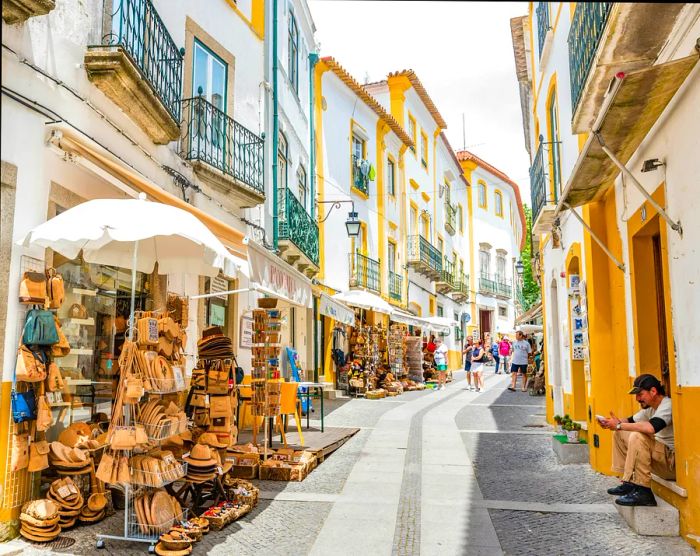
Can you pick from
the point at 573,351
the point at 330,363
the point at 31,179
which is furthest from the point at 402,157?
the point at 31,179

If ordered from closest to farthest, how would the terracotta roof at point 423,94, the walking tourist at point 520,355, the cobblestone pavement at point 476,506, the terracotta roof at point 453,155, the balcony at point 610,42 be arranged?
the balcony at point 610,42 → the cobblestone pavement at point 476,506 → the walking tourist at point 520,355 → the terracotta roof at point 423,94 → the terracotta roof at point 453,155

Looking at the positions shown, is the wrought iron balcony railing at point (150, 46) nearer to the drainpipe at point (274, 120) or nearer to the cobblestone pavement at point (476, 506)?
the drainpipe at point (274, 120)

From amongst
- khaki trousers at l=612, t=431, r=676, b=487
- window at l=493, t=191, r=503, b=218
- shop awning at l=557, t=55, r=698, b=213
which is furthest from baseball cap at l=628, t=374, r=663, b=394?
window at l=493, t=191, r=503, b=218

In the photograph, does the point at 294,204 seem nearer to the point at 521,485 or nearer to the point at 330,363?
the point at 330,363

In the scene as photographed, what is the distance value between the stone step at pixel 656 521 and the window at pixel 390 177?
20658mm

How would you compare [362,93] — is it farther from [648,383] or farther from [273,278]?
[648,383]

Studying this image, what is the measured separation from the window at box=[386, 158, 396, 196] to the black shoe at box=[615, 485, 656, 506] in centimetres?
2048

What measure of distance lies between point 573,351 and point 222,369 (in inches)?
219

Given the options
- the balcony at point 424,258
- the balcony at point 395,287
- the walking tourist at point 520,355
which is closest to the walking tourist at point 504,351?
the balcony at point 424,258

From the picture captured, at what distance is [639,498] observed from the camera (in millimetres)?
5480

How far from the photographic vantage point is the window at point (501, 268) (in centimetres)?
4299

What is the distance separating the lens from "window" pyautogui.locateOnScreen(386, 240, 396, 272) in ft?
83.0

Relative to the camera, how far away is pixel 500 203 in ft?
143

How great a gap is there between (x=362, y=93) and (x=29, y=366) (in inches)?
727
